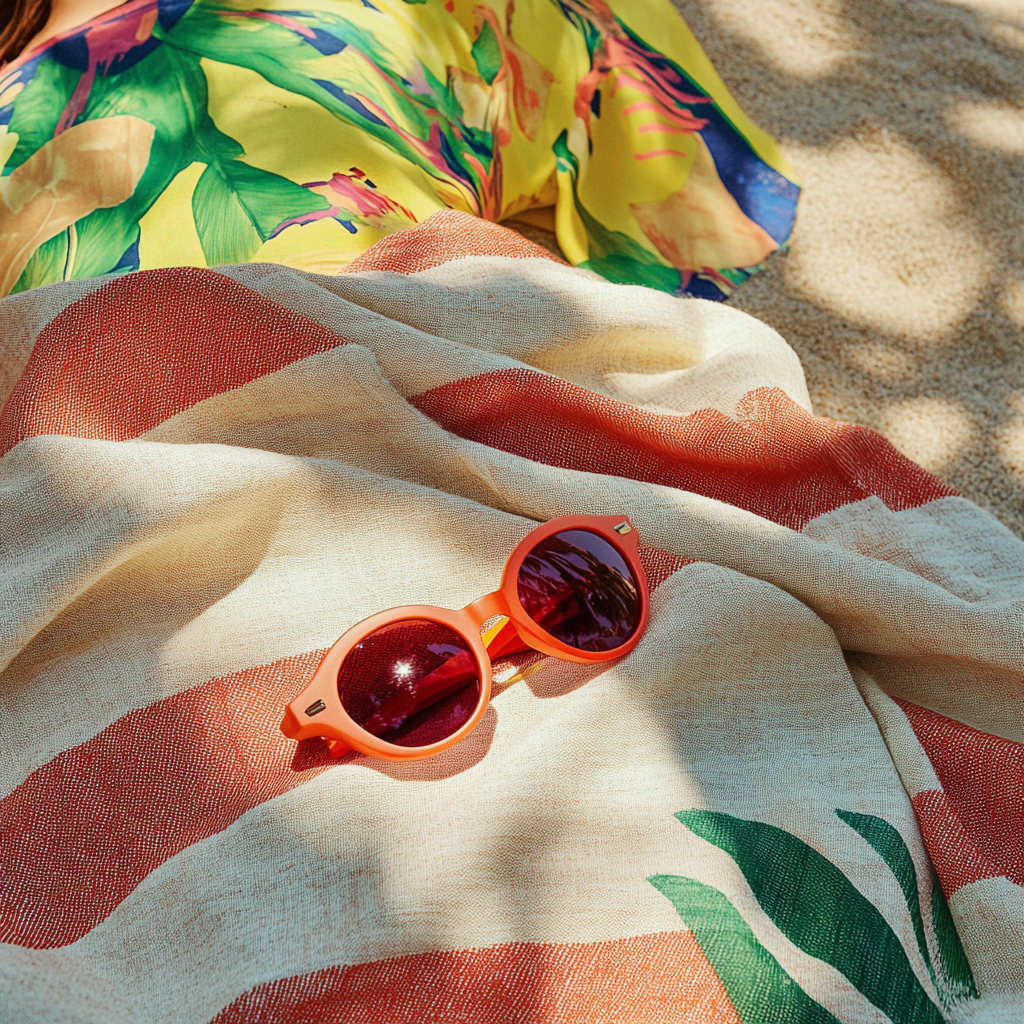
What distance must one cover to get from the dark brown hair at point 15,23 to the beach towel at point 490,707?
0.55 metres

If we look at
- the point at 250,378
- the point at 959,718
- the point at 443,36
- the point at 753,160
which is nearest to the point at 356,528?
the point at 250,378

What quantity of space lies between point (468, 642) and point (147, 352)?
39cm

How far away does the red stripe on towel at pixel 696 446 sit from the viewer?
0.90m

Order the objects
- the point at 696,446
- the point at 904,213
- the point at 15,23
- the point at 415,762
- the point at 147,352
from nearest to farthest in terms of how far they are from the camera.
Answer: the point at 415,762, the point at 147,352, the point at 696,446, the point at 15,23, the point at 904,213

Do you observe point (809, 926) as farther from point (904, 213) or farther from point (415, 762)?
point (904, 213)

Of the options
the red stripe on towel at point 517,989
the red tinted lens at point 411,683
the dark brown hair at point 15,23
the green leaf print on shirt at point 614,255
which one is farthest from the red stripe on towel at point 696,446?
the dark brown hair at point 15,23

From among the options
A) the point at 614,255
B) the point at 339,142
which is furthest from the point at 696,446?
the point at 614,255

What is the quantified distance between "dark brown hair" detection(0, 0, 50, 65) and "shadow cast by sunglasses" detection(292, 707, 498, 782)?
3.25ft

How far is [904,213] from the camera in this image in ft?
5.42

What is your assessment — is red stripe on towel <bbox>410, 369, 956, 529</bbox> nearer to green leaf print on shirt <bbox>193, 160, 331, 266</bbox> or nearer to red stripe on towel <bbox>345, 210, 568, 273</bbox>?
red stripe on towel <bbox>345, 210, 568, 273</bbox>

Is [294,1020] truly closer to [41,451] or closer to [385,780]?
[385,780]

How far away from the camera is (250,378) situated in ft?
2.72

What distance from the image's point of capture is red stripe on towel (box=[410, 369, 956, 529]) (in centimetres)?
90

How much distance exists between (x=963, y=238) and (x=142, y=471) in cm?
149
